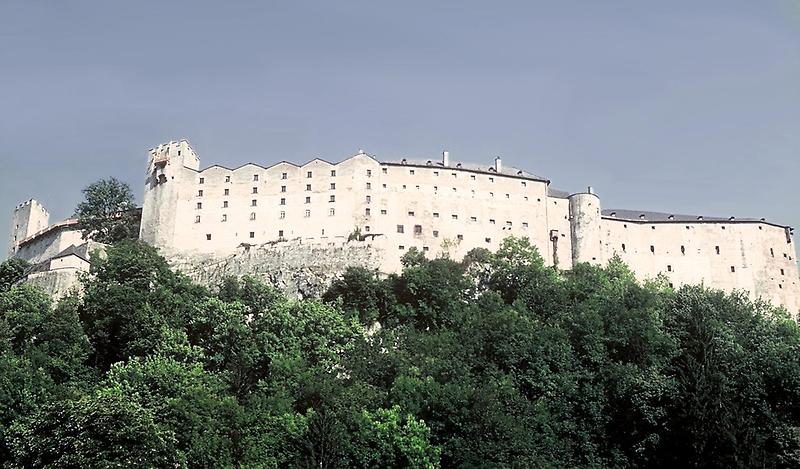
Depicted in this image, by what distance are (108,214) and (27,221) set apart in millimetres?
15133

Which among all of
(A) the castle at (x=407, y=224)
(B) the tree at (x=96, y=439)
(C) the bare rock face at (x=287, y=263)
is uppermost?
(A) the castle at (x=407, y=224)

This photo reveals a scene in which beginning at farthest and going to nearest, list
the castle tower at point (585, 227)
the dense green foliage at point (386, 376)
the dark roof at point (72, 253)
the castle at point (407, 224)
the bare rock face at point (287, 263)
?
the castle tower at point (585, 227) → the castle at point (407, 224) → the dark roof at point (72, 253) → the bare rock face at point (287, 263) → the dense green foliage at point (386, 376)

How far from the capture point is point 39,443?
141ft

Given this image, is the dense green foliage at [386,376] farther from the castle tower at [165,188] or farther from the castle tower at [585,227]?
the castle tower at [585,227]

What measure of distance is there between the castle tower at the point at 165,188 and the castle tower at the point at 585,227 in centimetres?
3850

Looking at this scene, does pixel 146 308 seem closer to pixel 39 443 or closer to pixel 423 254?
pixel 39 443

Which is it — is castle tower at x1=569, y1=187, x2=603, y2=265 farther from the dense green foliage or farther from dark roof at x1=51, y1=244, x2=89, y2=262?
dark roof at x1=51, y1=244, x2=89, y2=262

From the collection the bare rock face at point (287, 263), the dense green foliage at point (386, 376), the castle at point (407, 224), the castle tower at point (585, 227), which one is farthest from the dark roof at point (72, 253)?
the castle tower at point (585, 227)

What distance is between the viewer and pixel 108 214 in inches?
3536

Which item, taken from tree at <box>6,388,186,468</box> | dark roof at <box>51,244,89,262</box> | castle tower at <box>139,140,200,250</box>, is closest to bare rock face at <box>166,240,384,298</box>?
castle tower at <box>139,140,200,250</box>

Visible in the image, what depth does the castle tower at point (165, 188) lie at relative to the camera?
81750mm

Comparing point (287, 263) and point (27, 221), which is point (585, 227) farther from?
point (27, 221)

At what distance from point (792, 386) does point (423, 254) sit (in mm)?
37342

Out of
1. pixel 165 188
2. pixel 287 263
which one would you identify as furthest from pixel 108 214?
pixel 287 263
